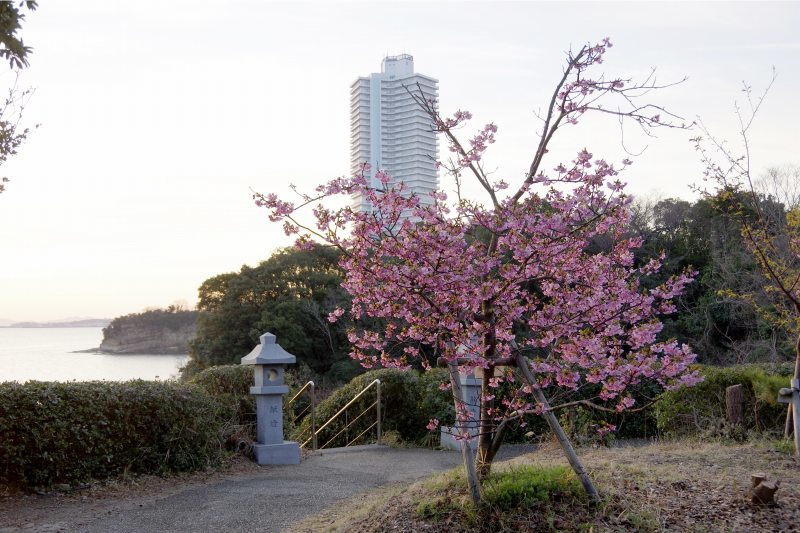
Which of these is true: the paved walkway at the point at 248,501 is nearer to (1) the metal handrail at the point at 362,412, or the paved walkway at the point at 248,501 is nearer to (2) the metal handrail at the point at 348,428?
(1) the metal handrail at the point at 362,412

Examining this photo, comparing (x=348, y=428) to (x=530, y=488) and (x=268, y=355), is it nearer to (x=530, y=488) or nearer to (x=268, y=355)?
(x=268, y=355)

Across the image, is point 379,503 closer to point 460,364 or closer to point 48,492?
point 460,364

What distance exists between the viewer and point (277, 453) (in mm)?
8766

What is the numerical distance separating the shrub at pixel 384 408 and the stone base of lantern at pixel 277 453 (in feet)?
8.53

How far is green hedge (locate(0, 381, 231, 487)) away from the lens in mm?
6551

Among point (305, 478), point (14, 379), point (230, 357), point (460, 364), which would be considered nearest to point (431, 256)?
point (460, 364)

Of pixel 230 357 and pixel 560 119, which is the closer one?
pixel 560 119

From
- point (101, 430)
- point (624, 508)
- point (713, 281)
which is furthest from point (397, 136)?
point (713, 281)

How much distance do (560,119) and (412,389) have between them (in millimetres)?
6742

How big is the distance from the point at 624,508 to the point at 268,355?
17.1ft

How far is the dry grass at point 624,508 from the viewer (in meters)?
4.62

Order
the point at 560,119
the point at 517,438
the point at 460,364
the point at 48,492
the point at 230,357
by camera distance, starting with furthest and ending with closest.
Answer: the point at 230,357 < the point at 517,438 < the point at 48,492 < the point at 560,119 < the point at 460,364

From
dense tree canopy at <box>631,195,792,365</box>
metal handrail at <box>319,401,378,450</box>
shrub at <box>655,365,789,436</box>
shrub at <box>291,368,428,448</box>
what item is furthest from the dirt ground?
dense tree canopy at <box>631,195,792,365</box>

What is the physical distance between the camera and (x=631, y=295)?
4828 mm
